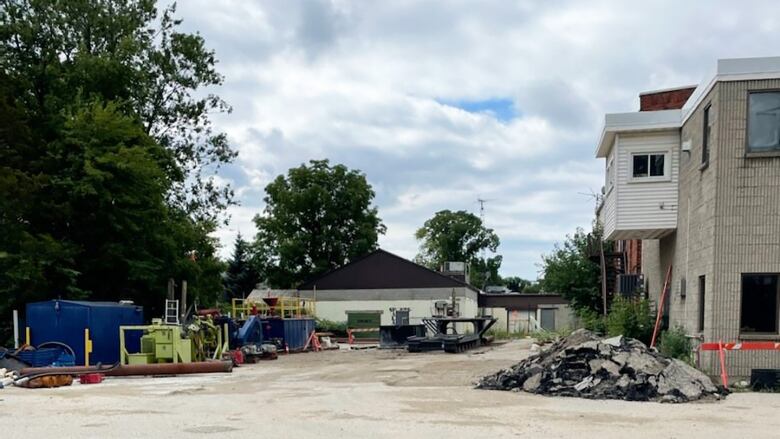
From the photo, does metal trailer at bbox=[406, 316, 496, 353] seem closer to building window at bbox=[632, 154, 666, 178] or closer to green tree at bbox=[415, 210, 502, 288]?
building window at bbox=[632, 154, 666, 178]

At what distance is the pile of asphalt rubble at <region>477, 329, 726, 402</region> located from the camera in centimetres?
1448

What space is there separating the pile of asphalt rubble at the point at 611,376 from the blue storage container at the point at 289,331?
16.8 meters

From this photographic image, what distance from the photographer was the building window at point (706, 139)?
17.7 m

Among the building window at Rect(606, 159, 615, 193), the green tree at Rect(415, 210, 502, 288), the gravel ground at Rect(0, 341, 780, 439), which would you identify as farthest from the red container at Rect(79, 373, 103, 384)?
the green tree at Rect(415, 210, 502, 288)

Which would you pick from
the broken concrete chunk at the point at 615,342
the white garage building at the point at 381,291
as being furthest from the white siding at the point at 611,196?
the white garage building at the point at 381,291

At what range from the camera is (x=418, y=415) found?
12594mm

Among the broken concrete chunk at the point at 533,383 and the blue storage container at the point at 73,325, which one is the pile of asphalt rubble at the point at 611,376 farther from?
the blue storage container at the point at 73,325

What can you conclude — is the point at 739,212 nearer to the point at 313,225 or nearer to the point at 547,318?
the point at 547,318

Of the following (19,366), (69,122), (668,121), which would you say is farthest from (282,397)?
(69,122)

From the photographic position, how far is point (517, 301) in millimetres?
66250

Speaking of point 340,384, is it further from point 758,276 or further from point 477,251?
point 477,251

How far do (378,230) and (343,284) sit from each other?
54.9ft

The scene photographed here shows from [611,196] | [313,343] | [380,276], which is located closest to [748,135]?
[611,196]

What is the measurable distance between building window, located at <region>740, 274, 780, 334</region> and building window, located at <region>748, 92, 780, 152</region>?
9.40 ft
